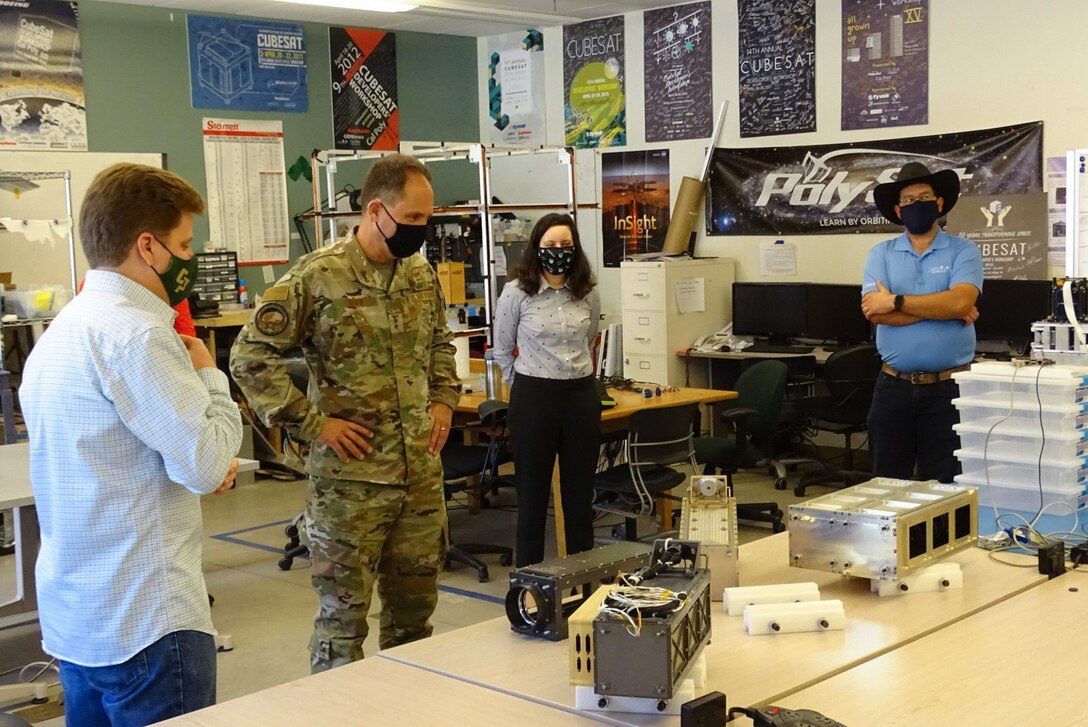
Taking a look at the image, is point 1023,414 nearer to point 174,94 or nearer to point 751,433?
point 751,433

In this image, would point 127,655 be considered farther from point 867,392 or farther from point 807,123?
point 807,123

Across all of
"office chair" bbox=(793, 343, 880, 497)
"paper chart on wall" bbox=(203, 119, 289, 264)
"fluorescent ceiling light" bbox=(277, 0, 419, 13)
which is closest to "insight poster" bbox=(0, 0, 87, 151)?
"paper chart on wall" bbox=(203, 119, 289, 264)

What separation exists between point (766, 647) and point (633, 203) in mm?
7486

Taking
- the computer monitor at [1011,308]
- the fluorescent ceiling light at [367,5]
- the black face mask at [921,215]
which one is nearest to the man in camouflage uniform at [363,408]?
the black face mask at [921,215]

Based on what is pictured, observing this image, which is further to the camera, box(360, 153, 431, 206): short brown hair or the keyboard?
the keyboard

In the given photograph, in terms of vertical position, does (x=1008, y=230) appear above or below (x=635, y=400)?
above

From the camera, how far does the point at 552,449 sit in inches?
193

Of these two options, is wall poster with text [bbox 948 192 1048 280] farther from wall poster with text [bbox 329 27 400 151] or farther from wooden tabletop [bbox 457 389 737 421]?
wall poster with text [bbox 329 27 400 151]

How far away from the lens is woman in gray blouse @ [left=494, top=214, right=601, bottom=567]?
4.86m

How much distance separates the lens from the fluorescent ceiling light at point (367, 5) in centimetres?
809

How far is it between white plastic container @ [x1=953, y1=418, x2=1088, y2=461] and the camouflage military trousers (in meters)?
1.52

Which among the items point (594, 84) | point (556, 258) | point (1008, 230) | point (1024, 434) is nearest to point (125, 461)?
point (1024, 434)

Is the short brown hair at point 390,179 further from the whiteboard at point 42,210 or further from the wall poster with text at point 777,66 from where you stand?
the wall poster with text at point 777,66

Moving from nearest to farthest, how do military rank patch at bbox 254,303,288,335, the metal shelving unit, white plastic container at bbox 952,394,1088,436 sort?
military rank patch at bbox 254,303,288,335
white plastic container at bbox 952,394,1088,436
the metal shelving unit
